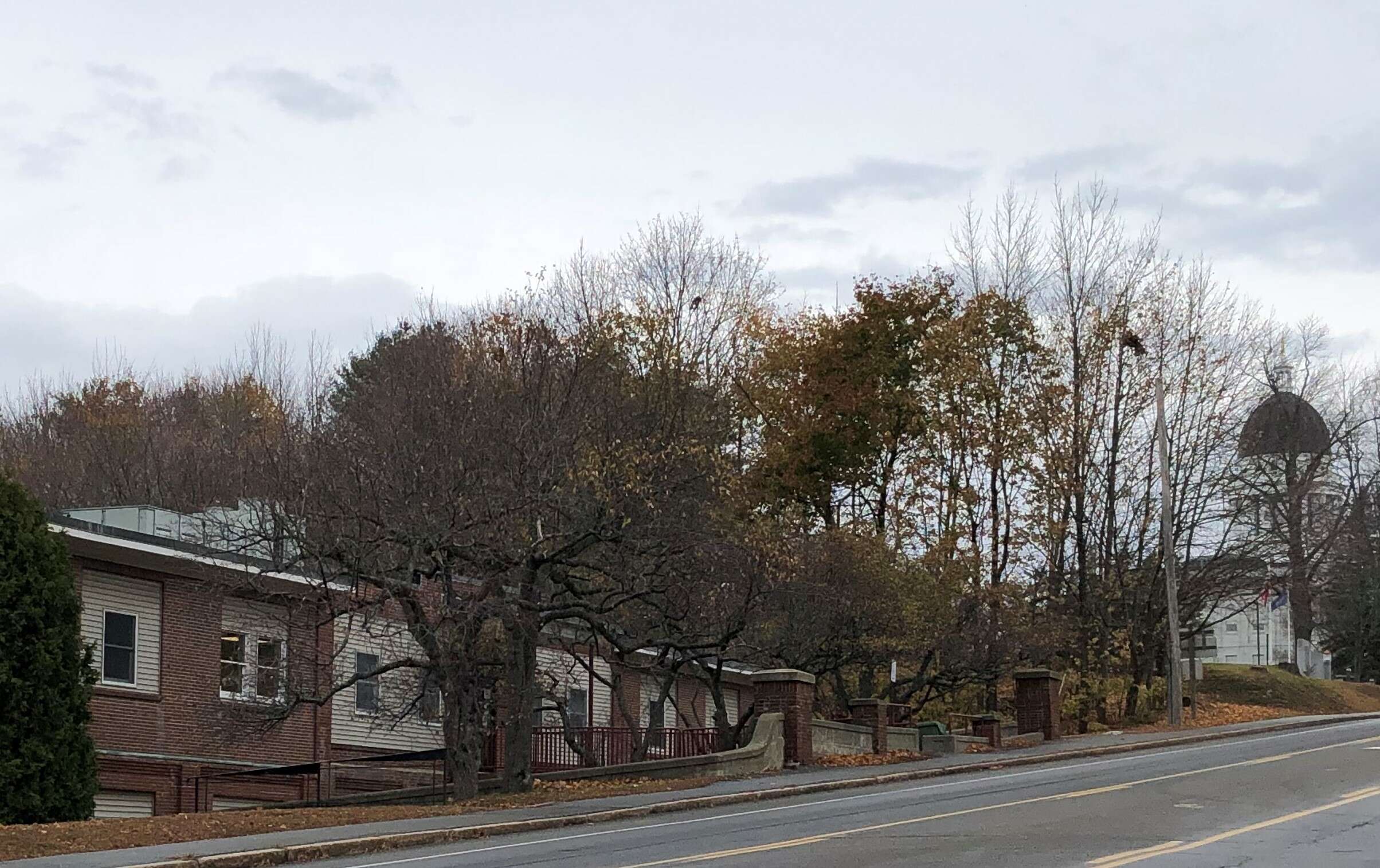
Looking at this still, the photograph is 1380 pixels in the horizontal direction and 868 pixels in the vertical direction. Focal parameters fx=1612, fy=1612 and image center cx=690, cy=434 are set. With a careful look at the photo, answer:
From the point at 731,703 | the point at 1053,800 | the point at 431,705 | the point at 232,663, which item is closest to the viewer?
the point at 1053,800

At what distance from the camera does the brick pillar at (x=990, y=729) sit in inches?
1409

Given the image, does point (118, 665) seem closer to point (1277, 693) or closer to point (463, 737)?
point (463, 737)

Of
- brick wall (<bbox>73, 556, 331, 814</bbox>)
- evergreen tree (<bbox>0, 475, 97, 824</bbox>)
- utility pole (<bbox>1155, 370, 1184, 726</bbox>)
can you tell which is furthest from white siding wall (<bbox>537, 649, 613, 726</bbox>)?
utility pole (<bbox>1155, 370, 1184, 726</bbox>)

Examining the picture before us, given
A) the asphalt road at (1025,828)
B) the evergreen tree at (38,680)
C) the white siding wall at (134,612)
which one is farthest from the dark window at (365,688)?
the asphalt road at (1025,828)

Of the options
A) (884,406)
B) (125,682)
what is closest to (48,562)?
(125,682)

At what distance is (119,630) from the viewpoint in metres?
27.7

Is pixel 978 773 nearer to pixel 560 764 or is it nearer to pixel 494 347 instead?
pixel 560 764

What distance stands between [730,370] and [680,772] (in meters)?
22.0

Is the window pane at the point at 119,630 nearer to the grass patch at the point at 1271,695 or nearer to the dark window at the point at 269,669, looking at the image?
the dark window at the point at 269,669

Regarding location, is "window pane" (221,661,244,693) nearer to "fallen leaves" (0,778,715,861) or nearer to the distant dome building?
"fallen leaves" (0,778,715,861)

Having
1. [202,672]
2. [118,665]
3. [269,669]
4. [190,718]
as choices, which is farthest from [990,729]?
[118,665]

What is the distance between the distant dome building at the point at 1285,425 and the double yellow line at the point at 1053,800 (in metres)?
29.9

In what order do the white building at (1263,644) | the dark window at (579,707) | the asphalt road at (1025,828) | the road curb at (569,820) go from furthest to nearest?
1. the white building at (1263,644)
2. the dark window at (579,707)
3. the road curb at (569,820)
4. the asphalt road at (1025,828)

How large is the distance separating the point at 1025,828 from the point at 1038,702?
70.2 ft
